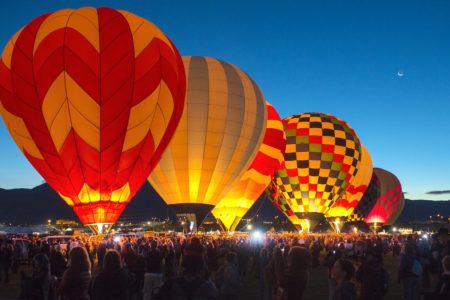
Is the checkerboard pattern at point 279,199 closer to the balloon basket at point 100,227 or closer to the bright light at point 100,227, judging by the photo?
the balloon basket at point 100,227

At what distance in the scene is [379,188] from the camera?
52.6 m

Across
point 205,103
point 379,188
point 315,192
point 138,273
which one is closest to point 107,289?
point 138,273

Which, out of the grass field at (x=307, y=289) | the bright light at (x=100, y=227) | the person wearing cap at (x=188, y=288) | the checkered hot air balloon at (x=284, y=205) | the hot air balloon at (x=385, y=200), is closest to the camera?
the person wearing cap at (x=188, y=288)

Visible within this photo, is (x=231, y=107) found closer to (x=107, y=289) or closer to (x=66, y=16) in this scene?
(x=66, y=16)

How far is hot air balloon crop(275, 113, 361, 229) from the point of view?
104 feet

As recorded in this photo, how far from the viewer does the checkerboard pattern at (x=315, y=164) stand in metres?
31.7

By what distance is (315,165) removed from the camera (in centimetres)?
3167

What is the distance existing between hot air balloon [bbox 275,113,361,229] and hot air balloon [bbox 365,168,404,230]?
2105 centimetres

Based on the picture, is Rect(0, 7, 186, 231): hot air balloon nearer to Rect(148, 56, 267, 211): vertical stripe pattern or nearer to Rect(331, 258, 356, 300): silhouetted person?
Rect(148, 56, 267, 211): vertical stripe pattern

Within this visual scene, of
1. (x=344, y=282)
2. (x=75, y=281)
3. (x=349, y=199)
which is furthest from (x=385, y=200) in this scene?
(x=75, y=281)

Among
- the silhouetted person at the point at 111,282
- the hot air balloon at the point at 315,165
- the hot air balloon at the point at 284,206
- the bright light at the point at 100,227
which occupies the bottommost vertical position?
the silhouetted person at the point at 111,282

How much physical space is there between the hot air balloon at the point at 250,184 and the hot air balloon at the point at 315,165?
9.12 ft

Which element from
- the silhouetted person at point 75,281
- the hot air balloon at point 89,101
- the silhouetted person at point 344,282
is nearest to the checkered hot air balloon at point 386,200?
the hot air balloon at point 89,101

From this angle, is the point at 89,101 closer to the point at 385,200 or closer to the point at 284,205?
the point at 284,205
